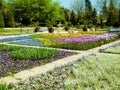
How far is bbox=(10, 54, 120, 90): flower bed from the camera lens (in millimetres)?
5523

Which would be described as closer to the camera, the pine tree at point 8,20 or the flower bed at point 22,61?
the flower bed at point 22,61

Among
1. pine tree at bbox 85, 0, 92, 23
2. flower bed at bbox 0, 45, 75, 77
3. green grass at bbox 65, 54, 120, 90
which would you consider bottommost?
green grass at bbox 65, 54, 120, 90

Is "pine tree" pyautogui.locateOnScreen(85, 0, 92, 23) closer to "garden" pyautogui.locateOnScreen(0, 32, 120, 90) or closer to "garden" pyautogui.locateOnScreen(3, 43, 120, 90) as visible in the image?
"garden" pyautogui.locateOnScreen(0, 32, 120, 90)

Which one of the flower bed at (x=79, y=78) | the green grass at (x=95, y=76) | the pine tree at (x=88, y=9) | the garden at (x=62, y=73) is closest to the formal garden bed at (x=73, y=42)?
the garden at (x=62, y=73)

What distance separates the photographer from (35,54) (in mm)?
9648

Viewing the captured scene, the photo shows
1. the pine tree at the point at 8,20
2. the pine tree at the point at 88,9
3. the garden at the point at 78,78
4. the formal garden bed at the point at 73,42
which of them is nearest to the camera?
the garden at the point at 78,78

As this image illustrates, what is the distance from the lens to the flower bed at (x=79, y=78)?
552 centimetres

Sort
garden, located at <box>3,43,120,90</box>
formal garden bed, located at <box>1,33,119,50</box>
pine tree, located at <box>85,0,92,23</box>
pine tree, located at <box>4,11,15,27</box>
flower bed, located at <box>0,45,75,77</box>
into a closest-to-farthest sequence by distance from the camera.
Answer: garden, located at <box>3,43,120,90</box>
flower bed, located at <box>0,45,75,77</box>
formal garden bed, located at <box>1,33,119,50</box>
pine tree, located at <box>4,11,15,27</box>
pine tree, located at <box>85,0,92,23</box>

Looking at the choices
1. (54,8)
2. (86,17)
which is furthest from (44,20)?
(86,17)

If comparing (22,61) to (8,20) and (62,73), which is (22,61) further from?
(8,20)

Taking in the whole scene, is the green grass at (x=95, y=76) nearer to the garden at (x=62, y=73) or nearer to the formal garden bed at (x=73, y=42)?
the garden at (x=62, y=73)

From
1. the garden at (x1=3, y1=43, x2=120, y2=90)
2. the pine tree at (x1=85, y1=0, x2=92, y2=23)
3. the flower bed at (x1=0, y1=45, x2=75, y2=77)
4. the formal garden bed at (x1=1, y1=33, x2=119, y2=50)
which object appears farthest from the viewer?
the pine tree at (x1=85, y1=0, x2=92, y2=23)

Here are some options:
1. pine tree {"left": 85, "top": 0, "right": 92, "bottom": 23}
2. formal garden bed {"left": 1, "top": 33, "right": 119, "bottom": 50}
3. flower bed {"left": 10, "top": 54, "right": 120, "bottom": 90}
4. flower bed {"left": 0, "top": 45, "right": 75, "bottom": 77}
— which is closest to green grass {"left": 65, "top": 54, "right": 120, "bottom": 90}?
flower bed {"left": 10, "top": 54, "right": 120, "bottom": 90}

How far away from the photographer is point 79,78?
20.4 feet
